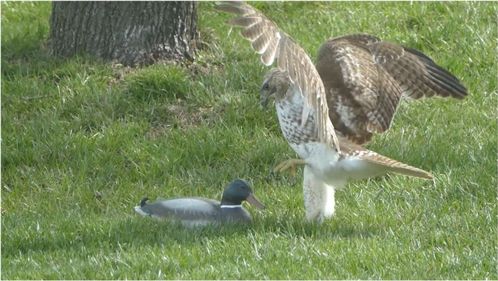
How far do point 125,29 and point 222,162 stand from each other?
1537 mm

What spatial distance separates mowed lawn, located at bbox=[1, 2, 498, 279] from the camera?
7039mm

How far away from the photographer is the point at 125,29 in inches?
386

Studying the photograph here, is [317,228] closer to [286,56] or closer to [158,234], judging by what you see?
[158,234]

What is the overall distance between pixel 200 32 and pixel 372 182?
2.46m

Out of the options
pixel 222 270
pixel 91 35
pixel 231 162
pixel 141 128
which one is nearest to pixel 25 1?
pixel 91 35

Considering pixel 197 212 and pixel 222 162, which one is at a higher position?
pixel 197 212

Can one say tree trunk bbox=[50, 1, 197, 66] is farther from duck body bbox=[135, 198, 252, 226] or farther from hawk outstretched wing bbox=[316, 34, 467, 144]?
duck body bbox=[135, 198, 252, 226]

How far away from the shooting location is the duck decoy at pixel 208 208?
25.2ft

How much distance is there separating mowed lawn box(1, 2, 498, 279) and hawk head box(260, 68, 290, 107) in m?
0.77

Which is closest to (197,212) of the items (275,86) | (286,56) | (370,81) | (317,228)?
(317,228)

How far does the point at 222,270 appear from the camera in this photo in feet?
22.4

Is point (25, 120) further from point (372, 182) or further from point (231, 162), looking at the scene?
point (372, 182)

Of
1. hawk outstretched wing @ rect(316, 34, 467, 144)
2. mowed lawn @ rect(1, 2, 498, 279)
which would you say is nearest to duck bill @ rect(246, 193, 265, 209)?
mowed lawn @ rect(1, 2, 498, 279)

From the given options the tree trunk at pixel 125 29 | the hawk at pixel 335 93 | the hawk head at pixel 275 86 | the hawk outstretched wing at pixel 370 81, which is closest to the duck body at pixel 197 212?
the hawk at pixel 335 93
